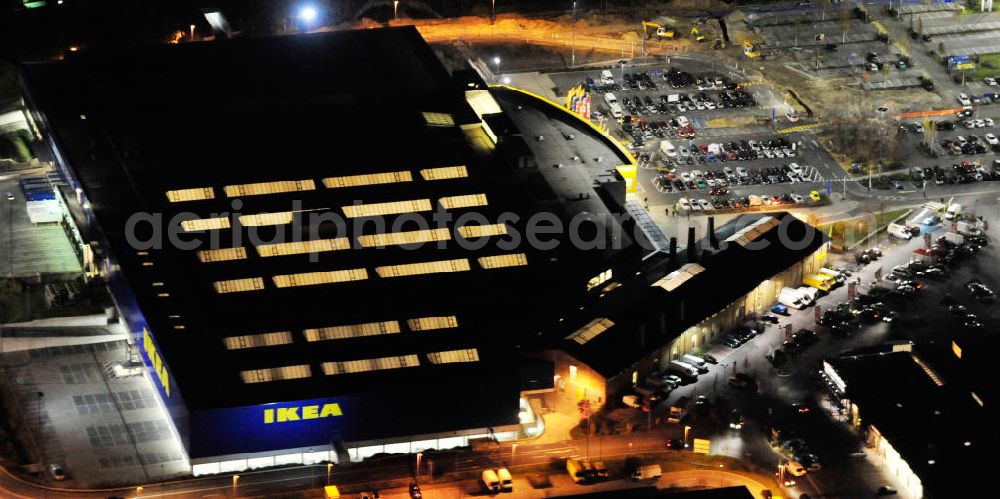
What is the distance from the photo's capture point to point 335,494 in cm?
19962

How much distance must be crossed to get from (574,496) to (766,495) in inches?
753

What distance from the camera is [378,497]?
19950 centimetres

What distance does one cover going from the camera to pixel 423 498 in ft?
655

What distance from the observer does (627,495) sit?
195 meters

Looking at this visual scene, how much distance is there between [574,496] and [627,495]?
16.8ft

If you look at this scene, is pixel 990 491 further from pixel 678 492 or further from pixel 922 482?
pixel 678 492

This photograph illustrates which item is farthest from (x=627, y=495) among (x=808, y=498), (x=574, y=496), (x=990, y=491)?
(x=990, y=491)

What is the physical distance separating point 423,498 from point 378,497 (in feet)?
14.3

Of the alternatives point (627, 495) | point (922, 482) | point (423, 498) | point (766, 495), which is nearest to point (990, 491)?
point (922, 482)

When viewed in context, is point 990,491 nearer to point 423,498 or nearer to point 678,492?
point 678,492

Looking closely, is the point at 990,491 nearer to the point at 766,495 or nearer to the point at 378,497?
the point at 766,495

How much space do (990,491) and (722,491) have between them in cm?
2626

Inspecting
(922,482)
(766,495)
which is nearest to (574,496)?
(766,495)

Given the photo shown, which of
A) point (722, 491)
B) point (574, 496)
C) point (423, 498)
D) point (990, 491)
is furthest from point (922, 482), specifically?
point (423, 498)
